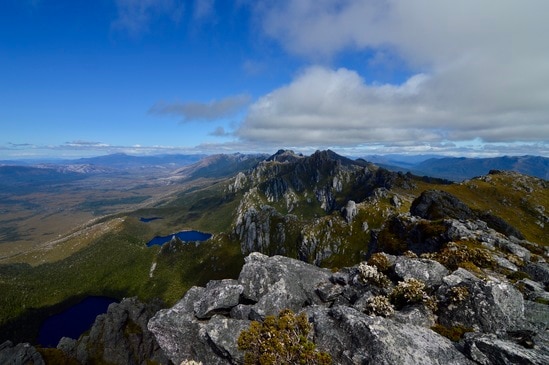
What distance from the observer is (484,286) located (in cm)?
2345

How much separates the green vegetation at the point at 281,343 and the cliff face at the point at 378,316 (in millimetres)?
983

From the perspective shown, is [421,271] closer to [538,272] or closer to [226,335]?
[538,272]

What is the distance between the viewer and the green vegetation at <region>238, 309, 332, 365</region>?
63.0ft

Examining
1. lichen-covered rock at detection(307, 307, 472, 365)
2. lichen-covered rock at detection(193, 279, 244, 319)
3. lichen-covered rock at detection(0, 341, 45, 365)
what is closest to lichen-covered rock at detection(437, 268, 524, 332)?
lichen-covered rock at detection(307, 307, 472, 365)

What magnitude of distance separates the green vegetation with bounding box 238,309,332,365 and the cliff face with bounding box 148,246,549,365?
0.98 metres

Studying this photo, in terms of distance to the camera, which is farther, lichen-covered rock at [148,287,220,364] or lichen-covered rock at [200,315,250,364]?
lichen-covered rock at [148,287,220,364]

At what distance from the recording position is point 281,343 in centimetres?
1978

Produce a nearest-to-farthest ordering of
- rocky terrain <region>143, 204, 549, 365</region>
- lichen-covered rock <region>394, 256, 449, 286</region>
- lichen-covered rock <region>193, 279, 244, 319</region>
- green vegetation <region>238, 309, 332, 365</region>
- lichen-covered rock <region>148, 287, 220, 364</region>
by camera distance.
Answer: rocky terrain <region>143, 204, 549, 365</region> < green vegetation <region>238, 309, 332, 365</region> < lichen-covered rock <region>148, 287, 220, 364</region> < lichen-covered rock <region>193, 279, 244, 319</region> < lichen-covered rock <region>394, 256, 449, 286</region>

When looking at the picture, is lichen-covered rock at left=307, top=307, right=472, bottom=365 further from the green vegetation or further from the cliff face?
the green vegetation

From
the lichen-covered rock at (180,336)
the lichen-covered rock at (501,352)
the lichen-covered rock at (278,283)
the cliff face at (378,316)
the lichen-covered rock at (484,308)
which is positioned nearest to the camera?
the lichen-covered rock at (501,352)

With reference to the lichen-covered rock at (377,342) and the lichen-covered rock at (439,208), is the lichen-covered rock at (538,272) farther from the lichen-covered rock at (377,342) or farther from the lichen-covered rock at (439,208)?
the lichen-covered rock at (439,208)

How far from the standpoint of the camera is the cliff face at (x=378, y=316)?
1859 centimetres

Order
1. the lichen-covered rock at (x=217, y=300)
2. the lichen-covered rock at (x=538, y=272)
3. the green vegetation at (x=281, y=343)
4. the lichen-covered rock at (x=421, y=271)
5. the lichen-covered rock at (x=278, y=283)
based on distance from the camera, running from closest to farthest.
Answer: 1. the green vegetation at (x=281, y=343)
2. the lichen-covered rock at (x=278, y=283)
3. the lichen-covered rock at (x=217, y=300)
4. the lichen-covered rock at (x=421, y=271)
5. the lichen-covered rock at (x=538, y=272)

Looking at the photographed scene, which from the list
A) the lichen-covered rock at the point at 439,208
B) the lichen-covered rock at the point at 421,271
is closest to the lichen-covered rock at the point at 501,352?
the lichen-covered rock at the point at 421,271
